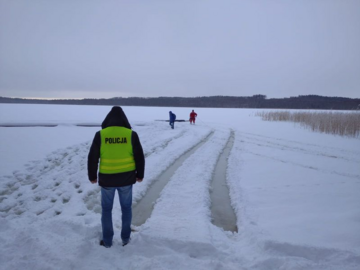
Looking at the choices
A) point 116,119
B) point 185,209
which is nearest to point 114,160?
point 116,119

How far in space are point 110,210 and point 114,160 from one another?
70cm

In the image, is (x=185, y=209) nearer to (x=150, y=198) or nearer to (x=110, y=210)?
(x=150, y=198)

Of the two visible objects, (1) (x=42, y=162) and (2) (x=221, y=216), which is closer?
(2) (x=221, y=216)

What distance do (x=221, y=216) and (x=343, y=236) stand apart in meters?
1.88

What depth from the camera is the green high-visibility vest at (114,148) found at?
9.12 ft

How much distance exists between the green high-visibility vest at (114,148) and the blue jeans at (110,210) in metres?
0.28

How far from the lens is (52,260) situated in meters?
2.61

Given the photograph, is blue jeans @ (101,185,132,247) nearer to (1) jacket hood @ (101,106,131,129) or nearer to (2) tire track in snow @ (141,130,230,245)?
(2) tire track in snow @ (141,130,230,245)

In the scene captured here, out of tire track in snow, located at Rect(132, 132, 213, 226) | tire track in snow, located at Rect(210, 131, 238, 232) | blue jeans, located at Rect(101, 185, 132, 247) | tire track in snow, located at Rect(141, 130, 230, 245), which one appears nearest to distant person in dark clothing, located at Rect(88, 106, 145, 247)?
blue jeans, located at Rect(101, 185, 132, 247)

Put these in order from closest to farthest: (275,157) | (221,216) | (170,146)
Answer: (221,216) < (275,157) < (170,146)

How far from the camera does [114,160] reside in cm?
280

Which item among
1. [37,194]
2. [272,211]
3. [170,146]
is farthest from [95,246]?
[170,146]

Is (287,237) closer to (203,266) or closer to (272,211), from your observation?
(272,211)

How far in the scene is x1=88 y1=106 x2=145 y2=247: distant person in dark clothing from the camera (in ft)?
9.14
